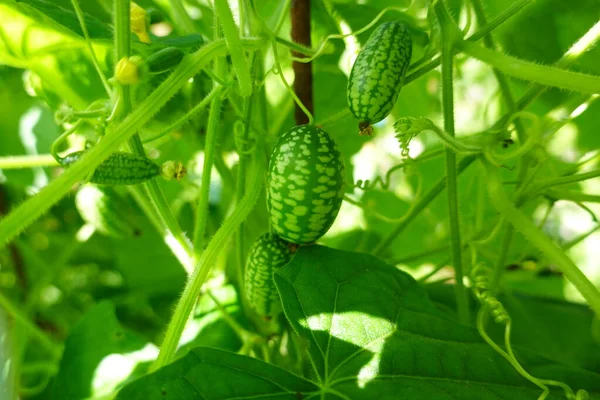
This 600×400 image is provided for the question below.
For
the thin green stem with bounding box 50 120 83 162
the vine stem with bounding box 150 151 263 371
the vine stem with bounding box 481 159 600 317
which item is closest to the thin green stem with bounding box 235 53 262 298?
the vine stem with bounding box 150 151 263 371

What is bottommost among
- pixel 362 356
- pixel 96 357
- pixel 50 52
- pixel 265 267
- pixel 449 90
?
pixel 96 357

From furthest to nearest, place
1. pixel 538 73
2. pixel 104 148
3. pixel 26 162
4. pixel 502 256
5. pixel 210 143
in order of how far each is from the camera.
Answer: pixel 26 162 < pixel 502 256 < pixel 210 143 < pixel 538 73 < pixel 104 148

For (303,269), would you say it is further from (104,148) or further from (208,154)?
(104,148)

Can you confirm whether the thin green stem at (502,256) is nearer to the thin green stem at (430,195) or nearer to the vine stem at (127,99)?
the thin green stem at (430,195)

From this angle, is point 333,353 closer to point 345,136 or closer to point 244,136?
point 244,136

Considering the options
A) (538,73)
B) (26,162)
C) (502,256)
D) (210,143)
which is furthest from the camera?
(26,162)

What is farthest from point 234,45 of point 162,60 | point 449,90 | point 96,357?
point 96,357

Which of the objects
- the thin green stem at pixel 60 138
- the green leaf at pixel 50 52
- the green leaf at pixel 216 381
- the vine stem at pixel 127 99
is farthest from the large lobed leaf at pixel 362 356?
the green leaf at pixel 50 52

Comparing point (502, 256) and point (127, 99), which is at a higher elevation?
point (127, 99)

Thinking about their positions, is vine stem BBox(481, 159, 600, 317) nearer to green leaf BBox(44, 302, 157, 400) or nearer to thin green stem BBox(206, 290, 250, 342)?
thin green stem BBox(206, 290, 250, 342)
